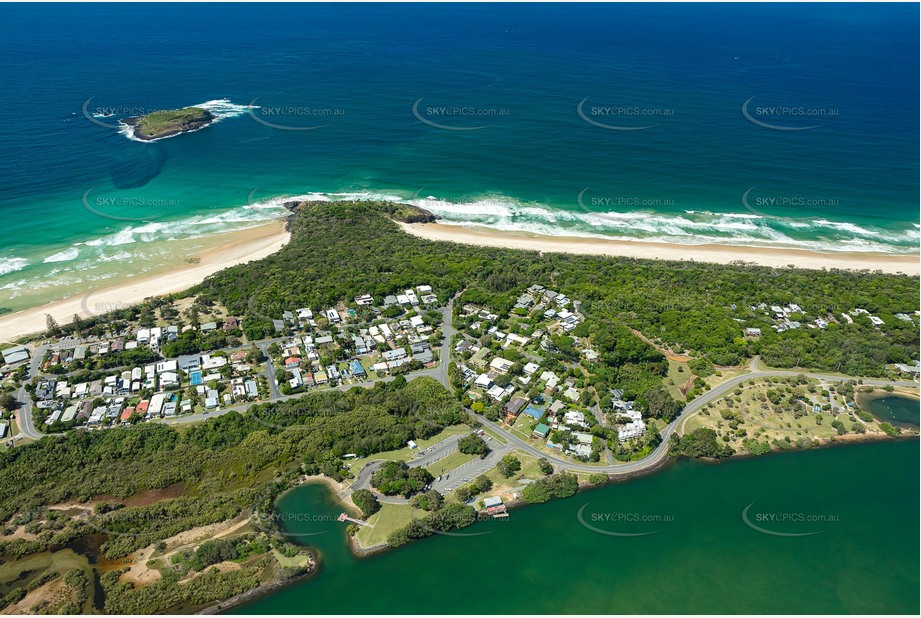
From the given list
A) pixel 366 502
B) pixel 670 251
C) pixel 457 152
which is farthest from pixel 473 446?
pixel 457 152

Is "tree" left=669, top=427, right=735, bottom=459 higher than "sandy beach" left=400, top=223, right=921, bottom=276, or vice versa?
"sandy beach" left=400, top=223, right=921, bottom=276

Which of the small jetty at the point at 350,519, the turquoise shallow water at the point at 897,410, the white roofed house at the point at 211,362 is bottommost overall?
the small jetty at the point at 350,519
